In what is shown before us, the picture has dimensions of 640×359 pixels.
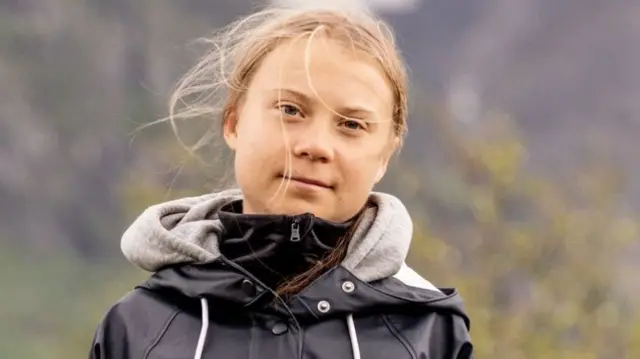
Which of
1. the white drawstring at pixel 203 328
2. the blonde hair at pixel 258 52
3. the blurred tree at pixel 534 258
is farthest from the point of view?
the blurred tree at pixel 534 258

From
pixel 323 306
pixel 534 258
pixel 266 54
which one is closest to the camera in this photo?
pixel 323 306

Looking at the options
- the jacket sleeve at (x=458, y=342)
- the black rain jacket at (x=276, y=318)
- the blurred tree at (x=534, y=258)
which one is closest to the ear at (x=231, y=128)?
the black rain jacket at (x=276, y=318)

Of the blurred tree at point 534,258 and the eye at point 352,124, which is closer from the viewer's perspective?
the eye at point 352,124

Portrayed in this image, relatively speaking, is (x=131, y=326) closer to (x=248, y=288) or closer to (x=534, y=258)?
(x=248, y=288)

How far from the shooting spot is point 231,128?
1362 millimetres

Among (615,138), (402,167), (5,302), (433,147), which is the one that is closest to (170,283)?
(402,167)

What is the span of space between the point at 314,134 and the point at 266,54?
13 centimetres

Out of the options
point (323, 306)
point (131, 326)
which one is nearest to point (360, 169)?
point (323, 306)

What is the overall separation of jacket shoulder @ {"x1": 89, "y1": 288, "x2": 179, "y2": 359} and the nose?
222 mm

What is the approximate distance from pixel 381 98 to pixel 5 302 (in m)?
9.52

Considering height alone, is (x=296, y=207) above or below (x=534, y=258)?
above

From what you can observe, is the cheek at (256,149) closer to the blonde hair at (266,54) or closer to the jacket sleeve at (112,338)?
→ the blonde hair at (266,54)

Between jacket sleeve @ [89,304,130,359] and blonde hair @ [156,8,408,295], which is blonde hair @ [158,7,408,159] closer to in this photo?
blonde hair @ [156,8,408,295]

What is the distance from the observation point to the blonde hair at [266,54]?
1306 mm
